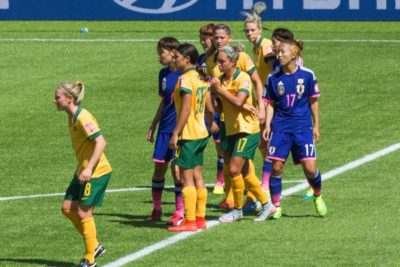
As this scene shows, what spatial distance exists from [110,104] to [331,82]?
16.3ft

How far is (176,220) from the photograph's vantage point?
677 inches

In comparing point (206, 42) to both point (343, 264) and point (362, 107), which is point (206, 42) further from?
point (362, 107)

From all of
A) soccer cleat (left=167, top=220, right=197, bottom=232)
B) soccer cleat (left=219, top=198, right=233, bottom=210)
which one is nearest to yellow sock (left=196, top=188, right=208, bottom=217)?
soccer cleat (left=167, top=220, right=197, bottom=232)

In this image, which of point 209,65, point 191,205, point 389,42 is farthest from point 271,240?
point 389,42

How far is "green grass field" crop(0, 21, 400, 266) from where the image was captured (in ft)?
51.6

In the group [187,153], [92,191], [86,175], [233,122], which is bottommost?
[92,191]

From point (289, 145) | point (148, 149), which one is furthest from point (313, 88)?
point (148, 149)

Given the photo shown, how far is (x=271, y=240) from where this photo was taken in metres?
16.2

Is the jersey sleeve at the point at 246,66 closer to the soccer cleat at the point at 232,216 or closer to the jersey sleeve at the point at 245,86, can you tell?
the jersey sleeve at the point at 245,86

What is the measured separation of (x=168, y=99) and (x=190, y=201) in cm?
158

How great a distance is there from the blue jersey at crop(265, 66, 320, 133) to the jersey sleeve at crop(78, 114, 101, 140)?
3178 millimetres

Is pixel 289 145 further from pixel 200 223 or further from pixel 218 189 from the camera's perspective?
pixel 218 189

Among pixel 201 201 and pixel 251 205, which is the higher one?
pixel 201 201

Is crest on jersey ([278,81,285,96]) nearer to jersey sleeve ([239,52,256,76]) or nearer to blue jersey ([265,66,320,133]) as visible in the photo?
blue jersey ([265,66,320,133])
